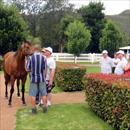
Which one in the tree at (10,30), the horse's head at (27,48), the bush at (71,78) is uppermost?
the tree at (10,30)

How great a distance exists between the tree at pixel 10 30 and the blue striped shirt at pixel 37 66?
22956 mm

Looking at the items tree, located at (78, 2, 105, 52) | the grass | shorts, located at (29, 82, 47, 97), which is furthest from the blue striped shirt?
tree, located at (78, 2, 105, 52)

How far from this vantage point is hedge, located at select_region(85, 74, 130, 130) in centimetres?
825

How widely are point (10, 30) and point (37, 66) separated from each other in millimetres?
23945

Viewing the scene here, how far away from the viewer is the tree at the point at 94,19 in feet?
183

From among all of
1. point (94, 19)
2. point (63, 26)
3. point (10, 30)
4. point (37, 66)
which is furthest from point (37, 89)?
point (63, 26)

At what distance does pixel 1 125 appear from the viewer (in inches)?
368

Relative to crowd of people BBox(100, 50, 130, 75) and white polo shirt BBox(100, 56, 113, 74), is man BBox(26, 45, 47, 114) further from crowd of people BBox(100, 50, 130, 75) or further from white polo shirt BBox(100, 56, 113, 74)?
white polo shirt BBox(100, 56, 113, 74)

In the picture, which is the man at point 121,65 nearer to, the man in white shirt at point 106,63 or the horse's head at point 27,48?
the man in white shirt at point 106,63

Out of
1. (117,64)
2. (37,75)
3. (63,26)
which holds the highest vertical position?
(63,26)

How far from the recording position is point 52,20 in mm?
69438

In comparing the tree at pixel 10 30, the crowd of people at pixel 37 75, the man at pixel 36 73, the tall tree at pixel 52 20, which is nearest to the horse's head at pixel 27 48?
the crowd of people at pixel 37 75

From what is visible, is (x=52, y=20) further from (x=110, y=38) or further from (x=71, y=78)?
(x=71, y=78)

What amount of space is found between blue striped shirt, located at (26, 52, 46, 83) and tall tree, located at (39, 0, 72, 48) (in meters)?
54.3
